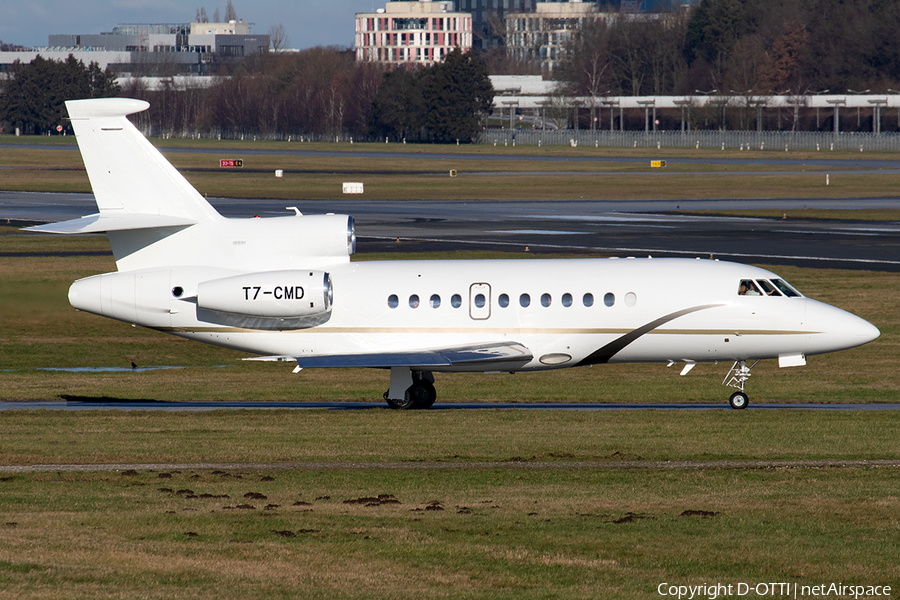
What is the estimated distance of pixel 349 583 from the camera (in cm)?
1362

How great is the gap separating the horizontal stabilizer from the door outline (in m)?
7.24

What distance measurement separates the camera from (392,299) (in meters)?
29.4

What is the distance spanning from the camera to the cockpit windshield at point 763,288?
1151 inches

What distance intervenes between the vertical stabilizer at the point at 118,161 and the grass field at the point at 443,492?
5.27 metres

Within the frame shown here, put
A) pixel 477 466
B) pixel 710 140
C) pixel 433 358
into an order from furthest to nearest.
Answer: pixel 710 140, pixel 433 358, pixel 477 466

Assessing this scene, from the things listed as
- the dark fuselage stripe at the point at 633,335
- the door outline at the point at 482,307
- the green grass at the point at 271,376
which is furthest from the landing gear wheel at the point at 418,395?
the dark fuselage stripe at the point at 633,335

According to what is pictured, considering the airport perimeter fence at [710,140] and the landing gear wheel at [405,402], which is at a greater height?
the airport perimeter fence at [710,140]

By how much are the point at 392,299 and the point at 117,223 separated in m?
6.95

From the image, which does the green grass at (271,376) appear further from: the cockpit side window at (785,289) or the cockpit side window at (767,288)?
the cockpit side window at (767,288)

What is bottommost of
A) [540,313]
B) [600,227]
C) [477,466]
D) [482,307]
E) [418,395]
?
[418,395]

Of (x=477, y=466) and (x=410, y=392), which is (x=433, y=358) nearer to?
(x=410, y=392)

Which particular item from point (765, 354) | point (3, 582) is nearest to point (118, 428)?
point (3, 582)

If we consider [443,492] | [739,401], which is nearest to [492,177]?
[739,401]

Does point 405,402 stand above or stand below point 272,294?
below
